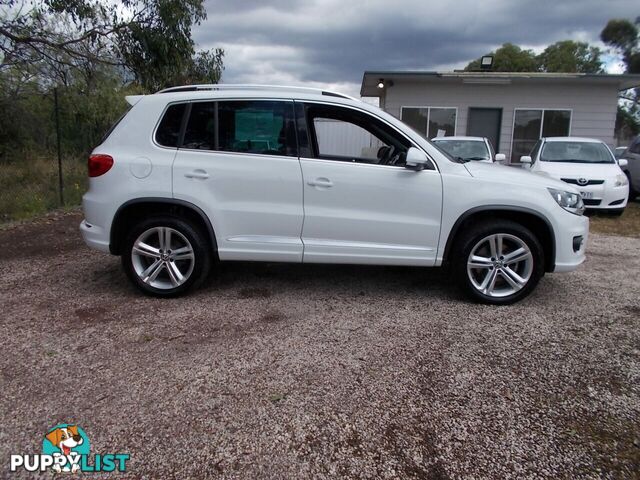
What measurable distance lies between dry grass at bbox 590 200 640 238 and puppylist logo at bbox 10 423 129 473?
7796 mm

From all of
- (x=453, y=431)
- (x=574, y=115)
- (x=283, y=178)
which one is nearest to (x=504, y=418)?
(x=453, y=431)

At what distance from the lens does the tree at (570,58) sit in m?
42.1

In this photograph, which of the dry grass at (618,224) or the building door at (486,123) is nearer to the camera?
the dry grass at (618,224)

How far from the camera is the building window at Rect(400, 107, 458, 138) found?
546 inches

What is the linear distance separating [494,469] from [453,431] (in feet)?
0.96

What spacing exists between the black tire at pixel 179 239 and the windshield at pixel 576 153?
7.72 m

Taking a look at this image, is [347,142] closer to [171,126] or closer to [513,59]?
[171,126]

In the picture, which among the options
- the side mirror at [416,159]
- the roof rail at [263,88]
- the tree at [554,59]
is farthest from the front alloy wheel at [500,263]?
the tree at [554,59]

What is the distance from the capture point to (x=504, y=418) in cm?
251

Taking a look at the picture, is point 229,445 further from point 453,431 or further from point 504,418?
point 504,418

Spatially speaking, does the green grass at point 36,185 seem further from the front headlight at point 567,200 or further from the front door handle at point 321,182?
the front headlight at point 567,200

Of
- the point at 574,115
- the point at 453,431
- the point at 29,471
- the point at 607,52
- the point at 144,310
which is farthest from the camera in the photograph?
the point at 607,52

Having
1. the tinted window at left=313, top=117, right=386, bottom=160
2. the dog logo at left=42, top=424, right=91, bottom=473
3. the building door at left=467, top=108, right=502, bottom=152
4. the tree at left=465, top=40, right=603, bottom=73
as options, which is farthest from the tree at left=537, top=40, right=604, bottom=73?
the dog logo at left=42, top=424, right=91, bottom=473

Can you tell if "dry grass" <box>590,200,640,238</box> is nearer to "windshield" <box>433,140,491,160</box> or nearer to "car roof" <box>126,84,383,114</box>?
"windshield" <box>433,140,491,160</box>
